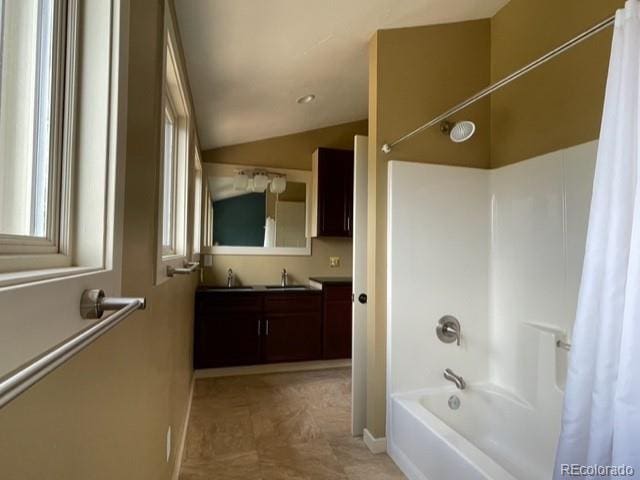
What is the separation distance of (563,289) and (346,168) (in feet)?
7.75

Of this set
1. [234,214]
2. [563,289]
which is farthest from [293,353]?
[563,289]

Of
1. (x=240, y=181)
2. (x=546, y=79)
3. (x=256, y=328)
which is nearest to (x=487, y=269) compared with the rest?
(x=546, y=79)

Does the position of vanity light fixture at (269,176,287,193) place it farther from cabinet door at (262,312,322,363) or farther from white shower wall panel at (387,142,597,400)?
white shower wall panel at (387,142,597,400)

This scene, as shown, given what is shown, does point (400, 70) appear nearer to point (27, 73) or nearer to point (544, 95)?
point (544, 95)

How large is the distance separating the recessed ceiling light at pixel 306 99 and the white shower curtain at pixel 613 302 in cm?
206

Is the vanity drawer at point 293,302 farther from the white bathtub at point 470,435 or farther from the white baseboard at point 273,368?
the white bathtub at point 470,435

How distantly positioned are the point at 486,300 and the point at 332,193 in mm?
1910

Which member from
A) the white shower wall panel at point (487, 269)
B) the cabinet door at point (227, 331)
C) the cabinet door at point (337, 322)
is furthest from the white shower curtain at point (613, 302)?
the cabinet door at point (227, 331)

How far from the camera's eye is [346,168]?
3.57 metres

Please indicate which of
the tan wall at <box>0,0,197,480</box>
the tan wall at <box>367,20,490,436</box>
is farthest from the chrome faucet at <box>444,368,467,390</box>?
the tan wall at <box>0,0,197,480</box>

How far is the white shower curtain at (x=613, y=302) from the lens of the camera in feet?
2.76

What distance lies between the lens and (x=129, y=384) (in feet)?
2.85

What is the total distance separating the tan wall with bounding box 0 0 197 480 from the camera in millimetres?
458

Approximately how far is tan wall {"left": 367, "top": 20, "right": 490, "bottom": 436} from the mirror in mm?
1723
